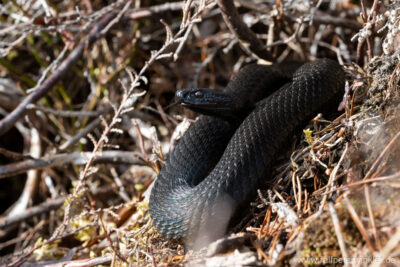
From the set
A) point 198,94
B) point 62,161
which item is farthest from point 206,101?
point 62,161

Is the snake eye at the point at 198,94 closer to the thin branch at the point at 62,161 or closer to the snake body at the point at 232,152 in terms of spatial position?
the snake body at the point at 232,152

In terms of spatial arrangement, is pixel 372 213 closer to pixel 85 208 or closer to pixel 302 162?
pixel 302 162

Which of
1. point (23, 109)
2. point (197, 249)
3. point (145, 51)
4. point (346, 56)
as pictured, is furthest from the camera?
point (145, 51)

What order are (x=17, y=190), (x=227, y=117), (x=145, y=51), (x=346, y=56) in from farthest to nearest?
(x=17, y=190), (x=145, y=51), (x=346, y=56), (x=227, y=117)

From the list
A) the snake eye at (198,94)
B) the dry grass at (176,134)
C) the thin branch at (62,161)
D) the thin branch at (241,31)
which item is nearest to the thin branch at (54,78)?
the dry grass at (176,134)

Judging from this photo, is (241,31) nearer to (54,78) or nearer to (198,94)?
(198,94)

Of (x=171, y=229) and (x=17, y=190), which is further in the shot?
(x=17, y=190)

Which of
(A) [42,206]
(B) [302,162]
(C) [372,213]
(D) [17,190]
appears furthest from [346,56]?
(D) [17,190]
